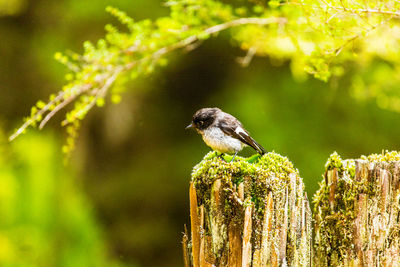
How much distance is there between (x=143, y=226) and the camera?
26.6 ft

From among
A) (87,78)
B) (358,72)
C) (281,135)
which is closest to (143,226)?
(281,135)

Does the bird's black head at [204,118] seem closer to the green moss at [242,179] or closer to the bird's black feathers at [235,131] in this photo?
the bird's black feathers at [235,131]

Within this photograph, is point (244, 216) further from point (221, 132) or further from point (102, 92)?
point (102, 92)

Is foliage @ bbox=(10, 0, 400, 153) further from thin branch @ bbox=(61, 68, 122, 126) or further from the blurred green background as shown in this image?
the blurred green background

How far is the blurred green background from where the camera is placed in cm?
537

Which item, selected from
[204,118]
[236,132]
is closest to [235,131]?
[236,132]

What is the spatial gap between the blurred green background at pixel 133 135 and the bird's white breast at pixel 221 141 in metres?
2.20

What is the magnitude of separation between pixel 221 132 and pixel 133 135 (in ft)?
15.8

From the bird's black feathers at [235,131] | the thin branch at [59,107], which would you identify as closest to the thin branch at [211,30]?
the thin branch at [59,107]

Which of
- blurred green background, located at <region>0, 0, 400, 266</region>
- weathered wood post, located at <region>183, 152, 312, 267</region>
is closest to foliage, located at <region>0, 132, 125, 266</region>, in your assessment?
blurred green background, located at <region>0, 0, 400, 266</region>

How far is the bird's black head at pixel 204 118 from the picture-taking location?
3883mm

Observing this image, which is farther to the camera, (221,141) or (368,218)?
(221,141)

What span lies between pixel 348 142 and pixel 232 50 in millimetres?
2000

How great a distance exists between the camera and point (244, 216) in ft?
8.13
